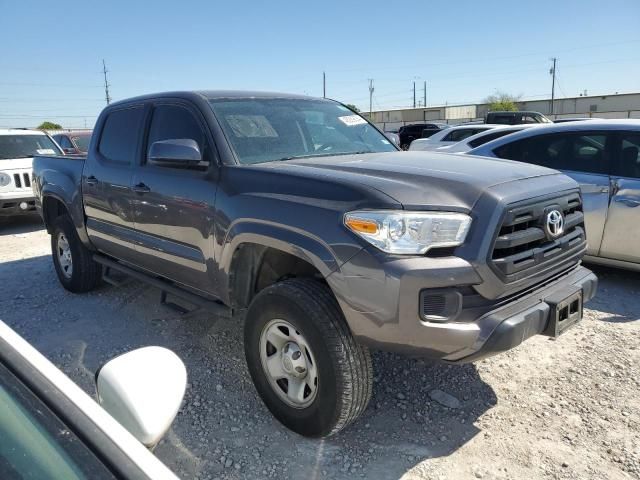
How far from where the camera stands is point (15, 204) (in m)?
9.09

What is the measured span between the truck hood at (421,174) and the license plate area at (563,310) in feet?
2.15

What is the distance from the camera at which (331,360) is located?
8.42 feet

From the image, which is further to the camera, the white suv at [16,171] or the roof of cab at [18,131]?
the roof of cab at [18,131]

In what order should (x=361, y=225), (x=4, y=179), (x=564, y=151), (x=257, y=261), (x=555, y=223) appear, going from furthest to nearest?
(x=4, y=179) → (x=564, y=151) → (x=257, y=261) → (x=555, y=223) → (x=361, y=225)

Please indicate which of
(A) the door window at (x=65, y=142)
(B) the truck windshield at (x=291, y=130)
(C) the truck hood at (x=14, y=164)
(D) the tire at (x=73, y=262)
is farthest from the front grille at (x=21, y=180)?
(B) the truck windshield at (x=291, y=130)

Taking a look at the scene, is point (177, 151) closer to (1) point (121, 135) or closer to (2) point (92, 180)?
(1) point (121, 135)

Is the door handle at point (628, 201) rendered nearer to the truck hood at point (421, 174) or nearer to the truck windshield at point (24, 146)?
the truck hood at point (421, 174)

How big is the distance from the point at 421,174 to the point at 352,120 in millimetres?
1630

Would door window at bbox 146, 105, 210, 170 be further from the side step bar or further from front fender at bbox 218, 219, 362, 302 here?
the side step bar

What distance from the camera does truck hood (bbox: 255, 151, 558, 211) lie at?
248 centimetres

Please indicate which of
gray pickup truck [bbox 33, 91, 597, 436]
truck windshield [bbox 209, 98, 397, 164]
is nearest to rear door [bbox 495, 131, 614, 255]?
gray pickup truck [bbox 33, 91, 597, 436]

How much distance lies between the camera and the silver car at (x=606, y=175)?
4859mm

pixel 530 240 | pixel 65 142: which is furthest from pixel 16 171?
pixel 530 240

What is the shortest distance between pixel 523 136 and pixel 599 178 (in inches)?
A: 38.8
